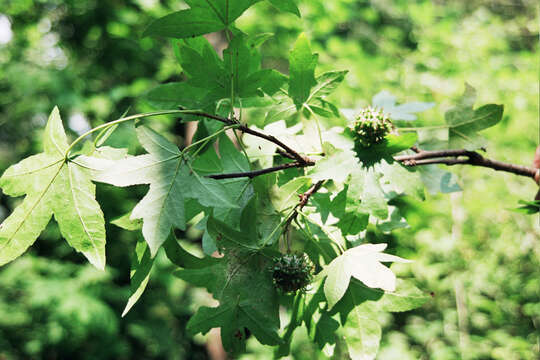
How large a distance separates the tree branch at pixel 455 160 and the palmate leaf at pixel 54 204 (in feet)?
2.08

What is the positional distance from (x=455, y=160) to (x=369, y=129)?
0.94 ft

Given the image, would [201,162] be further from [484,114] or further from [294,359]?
[294,359]

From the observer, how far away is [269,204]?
882 millimetres

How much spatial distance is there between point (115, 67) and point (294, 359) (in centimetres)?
407

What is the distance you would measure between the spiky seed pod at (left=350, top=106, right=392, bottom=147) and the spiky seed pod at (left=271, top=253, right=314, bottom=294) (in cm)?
28

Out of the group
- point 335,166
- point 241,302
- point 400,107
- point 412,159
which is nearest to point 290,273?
point 241,302

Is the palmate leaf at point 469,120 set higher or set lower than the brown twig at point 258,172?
lower

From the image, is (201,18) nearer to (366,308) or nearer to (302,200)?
(302,200)

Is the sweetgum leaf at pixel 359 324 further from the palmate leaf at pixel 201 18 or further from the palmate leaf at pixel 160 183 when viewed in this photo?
the palmate leaf at pixel 201 18

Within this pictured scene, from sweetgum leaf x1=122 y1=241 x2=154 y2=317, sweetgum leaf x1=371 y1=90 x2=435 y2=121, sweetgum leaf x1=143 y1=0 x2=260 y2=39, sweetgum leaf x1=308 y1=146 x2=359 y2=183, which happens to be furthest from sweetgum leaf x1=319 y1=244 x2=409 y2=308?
sweetgum leaf x1=143 y1=0 x2=260 y2=39

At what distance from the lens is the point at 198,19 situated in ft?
2.73

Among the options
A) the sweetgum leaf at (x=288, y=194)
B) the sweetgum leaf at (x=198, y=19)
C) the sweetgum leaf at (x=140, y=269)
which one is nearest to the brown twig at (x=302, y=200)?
the sweetgum leaf at (x=288, y=194)

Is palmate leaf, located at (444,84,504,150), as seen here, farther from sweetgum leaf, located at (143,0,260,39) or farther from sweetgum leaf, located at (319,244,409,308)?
sweetgum leaf, located at (143,0,260,39)

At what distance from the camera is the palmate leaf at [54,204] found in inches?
29.9
